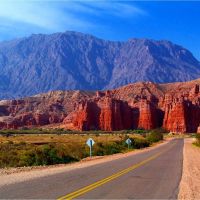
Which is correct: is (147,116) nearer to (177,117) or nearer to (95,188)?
(177,117)

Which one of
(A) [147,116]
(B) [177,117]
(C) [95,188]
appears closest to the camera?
(C) [95,188]

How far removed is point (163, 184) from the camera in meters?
19.0

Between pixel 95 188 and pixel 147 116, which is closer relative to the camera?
pixel 95 188

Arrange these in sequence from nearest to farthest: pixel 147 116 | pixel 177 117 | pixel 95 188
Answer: pixel 95 188
pixel 177 117
pixel 147 116

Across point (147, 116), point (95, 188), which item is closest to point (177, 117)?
point (147, 116)

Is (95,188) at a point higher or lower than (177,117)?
lower

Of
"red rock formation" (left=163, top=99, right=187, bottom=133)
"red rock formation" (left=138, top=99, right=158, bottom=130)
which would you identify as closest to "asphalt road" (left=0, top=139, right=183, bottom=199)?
"red rock formation" (left=163, top=99, right=187, bottom=133)

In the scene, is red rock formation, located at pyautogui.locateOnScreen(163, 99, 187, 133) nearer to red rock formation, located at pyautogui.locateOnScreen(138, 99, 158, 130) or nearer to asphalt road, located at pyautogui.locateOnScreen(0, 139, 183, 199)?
red rock formation, located at pyautogui.locateOnScreen(138, 99, 158, 130)

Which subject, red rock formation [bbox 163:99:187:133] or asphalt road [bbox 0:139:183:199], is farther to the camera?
red rock formation [bbox 163:99:187:133]

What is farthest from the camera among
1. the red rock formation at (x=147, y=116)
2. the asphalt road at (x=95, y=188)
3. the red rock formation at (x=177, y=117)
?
the red rock formation at (x=147, y=116)

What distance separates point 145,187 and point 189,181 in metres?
4.13

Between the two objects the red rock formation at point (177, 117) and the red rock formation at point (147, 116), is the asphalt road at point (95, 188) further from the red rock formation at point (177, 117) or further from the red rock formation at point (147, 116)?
the red rock formation at point (147, 116)

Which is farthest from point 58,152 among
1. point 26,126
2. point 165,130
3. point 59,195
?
point 26,126

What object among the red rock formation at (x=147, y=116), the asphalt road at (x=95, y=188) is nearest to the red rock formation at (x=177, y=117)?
the red rock formation at (x=147, y=116)
